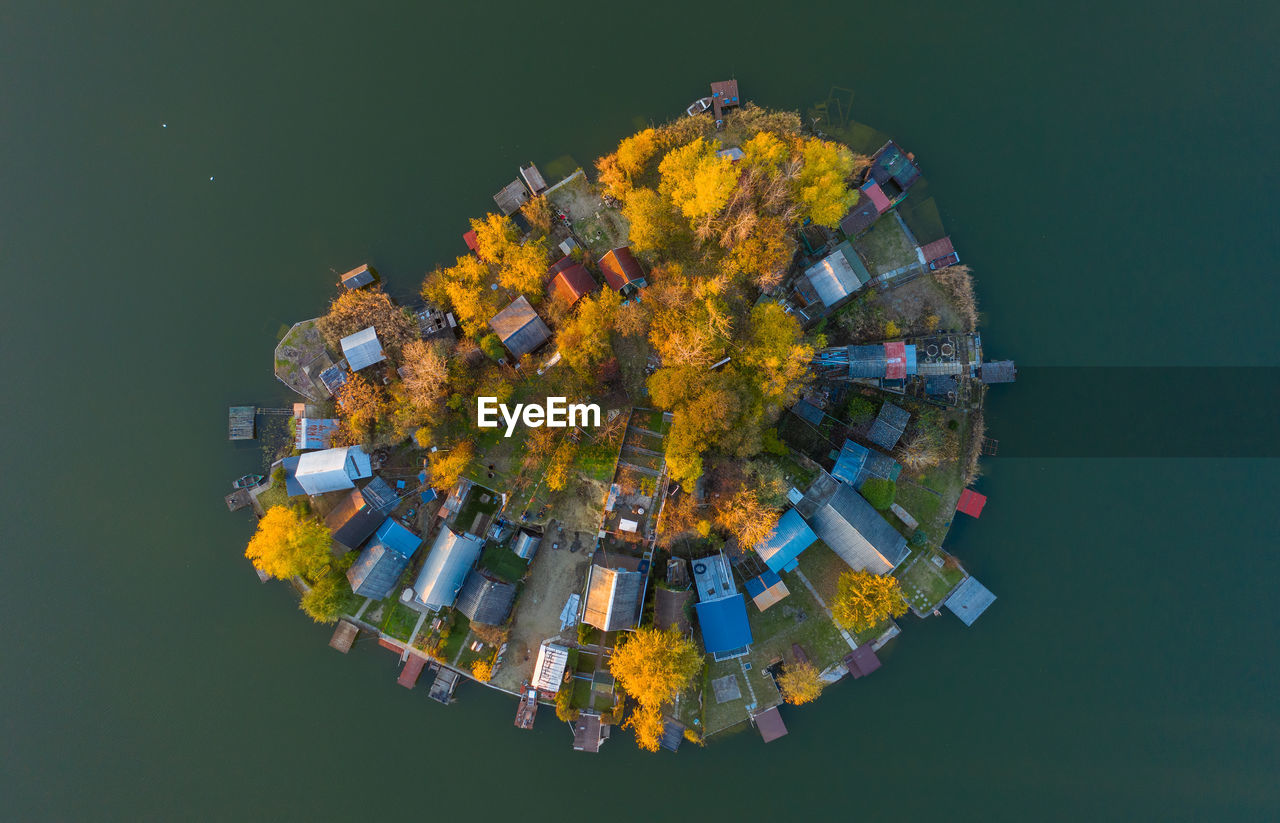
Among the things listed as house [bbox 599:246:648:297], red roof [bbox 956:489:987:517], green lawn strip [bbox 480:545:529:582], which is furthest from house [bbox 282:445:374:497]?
red roof [bbox 956:489:987:517]

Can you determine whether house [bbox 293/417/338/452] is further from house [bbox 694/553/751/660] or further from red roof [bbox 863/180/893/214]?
red roof [bbox 863/180/893/214]

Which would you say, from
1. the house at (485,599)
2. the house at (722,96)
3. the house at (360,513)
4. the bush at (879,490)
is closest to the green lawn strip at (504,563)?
the house at (485,599)

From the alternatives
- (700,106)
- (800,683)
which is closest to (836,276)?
(700,106)

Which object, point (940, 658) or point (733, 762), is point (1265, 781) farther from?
point (733, 762)

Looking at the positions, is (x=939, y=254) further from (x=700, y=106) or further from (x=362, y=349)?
(x=362, y=349)

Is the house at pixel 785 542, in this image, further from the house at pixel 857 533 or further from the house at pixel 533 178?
the house at pixel 533 178

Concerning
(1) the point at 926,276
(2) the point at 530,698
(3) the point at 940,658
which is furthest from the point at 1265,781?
(2) the point at 530,698
